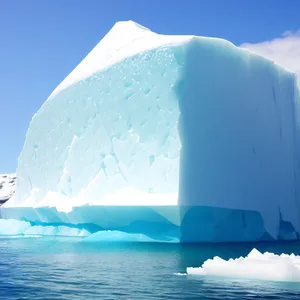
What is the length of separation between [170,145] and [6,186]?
2958 cm

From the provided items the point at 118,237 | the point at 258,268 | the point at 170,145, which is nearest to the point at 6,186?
the point at 118,237

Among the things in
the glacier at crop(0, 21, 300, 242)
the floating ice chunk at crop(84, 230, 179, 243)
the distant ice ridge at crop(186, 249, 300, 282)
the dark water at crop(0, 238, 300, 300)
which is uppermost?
the glacier at crop(0, 21, 300, 242)

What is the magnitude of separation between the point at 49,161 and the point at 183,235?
624cm

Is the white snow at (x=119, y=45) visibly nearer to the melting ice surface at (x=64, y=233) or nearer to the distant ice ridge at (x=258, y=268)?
the melting ice surface at (x=64, y=233)

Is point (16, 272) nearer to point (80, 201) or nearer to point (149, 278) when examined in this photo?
point (149, 278)

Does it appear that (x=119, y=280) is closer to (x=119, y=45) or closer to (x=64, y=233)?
(x=64, y=233)

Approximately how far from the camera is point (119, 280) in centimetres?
699

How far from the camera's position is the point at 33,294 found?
5969mm

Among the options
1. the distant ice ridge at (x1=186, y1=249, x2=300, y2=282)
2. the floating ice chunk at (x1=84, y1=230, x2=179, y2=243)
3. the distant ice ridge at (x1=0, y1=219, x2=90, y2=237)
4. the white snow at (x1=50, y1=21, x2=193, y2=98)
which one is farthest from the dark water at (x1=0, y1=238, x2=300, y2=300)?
the white snow at (x1=50, y1=21, x2=193, y2=98)

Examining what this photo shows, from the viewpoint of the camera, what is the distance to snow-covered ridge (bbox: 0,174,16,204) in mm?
38469

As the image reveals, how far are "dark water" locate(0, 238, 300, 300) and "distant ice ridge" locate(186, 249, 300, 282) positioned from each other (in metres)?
0.17

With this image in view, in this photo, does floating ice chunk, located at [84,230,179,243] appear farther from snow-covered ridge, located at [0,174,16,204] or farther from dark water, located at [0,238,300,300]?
snow-covered ridge, located at [0,174,16,204]

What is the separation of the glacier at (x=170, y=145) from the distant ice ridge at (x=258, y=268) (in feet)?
17.9

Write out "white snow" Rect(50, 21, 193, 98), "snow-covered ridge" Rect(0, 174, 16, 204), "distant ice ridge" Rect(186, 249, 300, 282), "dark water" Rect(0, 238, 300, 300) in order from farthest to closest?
"snow-covered ridge" Rect(0, 174, 16, 204)
"white snow" Rect(50, 21, 193, 98)
"distant ice ridge" Rect(186, 249, 300, 282)
"dark water" Rect(0, 238, 300, 300)
